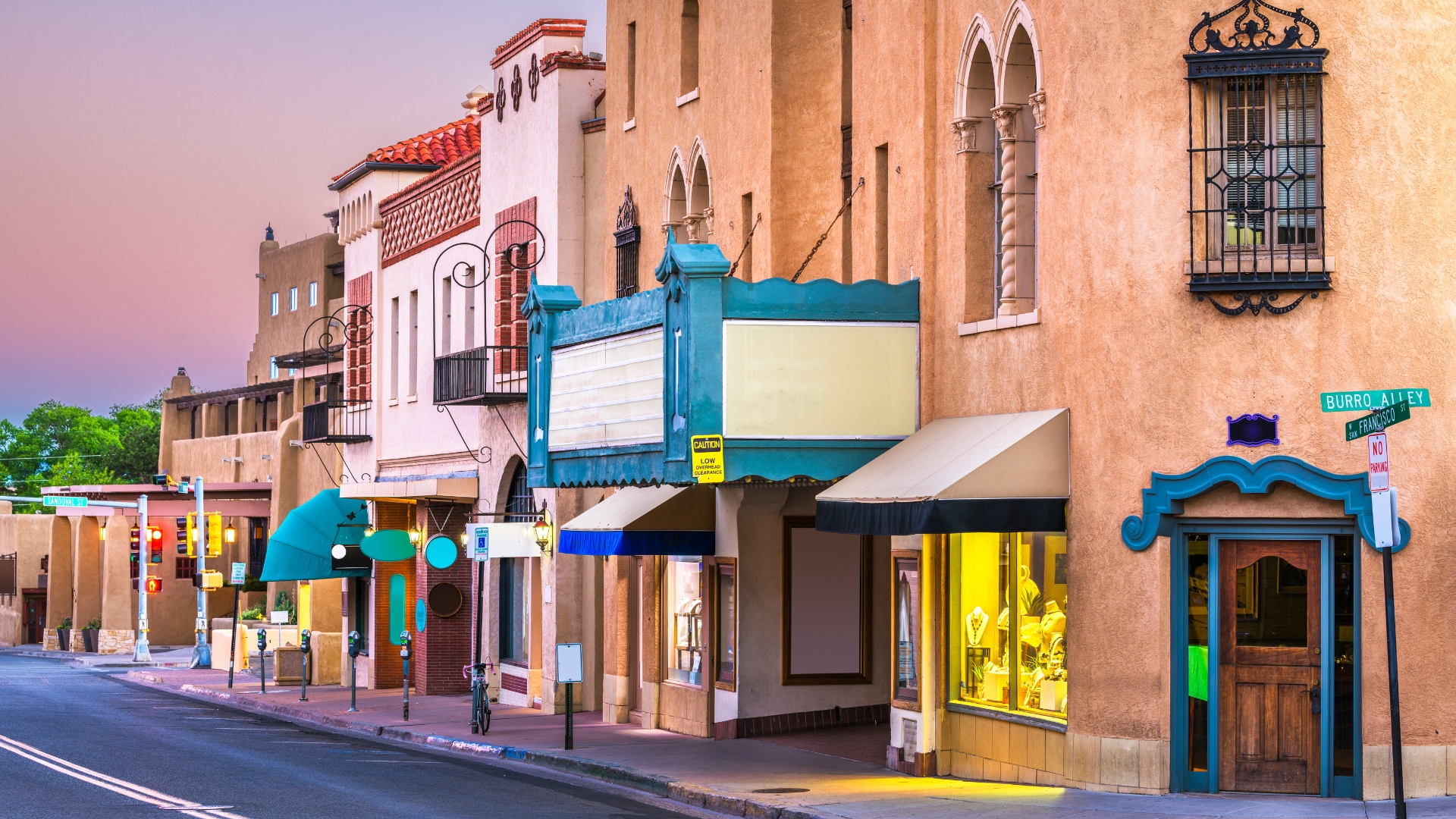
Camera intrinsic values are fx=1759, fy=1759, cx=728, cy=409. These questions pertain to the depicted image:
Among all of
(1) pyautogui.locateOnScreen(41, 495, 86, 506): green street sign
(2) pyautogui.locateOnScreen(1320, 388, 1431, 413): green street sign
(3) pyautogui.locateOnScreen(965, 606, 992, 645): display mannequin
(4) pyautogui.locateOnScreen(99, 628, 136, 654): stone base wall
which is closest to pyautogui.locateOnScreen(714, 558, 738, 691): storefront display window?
(3) pyautogui.locateOnScreen(965, 606, 992, 645): display mannequin

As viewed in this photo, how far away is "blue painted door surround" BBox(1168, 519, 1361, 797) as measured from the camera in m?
14.6

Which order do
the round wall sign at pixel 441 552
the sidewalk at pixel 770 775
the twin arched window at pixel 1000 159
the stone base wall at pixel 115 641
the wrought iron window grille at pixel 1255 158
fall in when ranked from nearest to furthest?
the sidewalk at pixel 770 775, the wrought iron window grille at pixel 1255 158, the twin arched window at pixel 1000 159, the round wall sign at pixel 441 552, the stone base wall at pixel 115 641

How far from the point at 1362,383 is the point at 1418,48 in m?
2.85

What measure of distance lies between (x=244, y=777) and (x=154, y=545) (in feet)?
118

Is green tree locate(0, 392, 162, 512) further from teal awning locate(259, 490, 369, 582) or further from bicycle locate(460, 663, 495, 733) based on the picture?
bicycle locate(460, 663, 495, 733)

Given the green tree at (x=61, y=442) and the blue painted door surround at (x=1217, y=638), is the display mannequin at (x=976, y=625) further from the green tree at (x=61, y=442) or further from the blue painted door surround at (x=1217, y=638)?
the green tree at (x=61, y=442)

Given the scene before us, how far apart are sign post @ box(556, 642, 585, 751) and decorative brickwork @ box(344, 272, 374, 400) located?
55.2 ft

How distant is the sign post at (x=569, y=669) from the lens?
21.3m

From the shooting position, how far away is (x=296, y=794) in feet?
55.4

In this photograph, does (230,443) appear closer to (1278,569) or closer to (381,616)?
(381,616)

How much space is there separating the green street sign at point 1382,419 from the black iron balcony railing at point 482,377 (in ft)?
58.9

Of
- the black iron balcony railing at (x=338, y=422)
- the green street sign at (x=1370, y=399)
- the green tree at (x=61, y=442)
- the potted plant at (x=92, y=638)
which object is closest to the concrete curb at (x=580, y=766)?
the green street sign at (x=1370, y=399)

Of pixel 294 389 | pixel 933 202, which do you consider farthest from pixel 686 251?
pixel 294 389

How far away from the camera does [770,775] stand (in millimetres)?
18078
